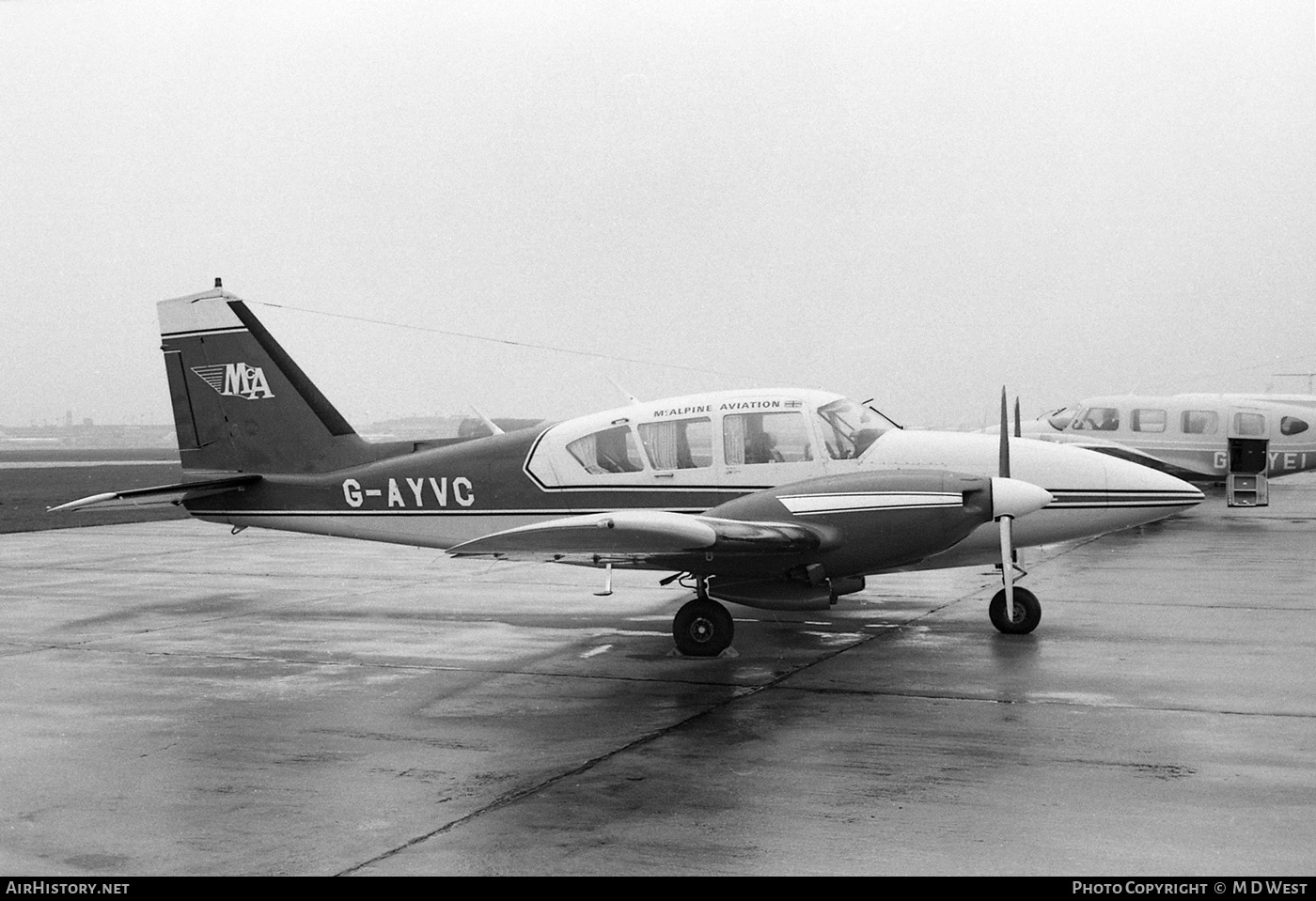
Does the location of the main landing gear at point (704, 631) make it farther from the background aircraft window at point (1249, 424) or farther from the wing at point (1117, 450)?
the background aircraft window at point (1249, 424)

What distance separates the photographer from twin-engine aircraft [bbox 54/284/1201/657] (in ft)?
36.1

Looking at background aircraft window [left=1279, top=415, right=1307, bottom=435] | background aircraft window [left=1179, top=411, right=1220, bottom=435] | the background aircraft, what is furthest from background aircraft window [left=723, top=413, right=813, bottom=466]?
background aircraft window [left=1279, top=415, right=1307, bottom=435]

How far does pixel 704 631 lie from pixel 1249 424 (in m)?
22.3

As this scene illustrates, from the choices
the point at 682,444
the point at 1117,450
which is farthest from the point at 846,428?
the point at 1117,450

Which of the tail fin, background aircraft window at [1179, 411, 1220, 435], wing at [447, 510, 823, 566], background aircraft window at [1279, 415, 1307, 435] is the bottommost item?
background aircraft window at [1279, 415, 1307, 435]

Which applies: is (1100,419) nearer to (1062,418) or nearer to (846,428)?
(1062,418)

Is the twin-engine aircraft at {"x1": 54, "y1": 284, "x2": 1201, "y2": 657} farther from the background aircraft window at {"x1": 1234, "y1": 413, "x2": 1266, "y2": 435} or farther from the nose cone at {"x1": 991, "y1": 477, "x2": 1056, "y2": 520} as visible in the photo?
the background aircraft window at {"x1": 1234, "y1": 413, "x2": 1266, "y2": 435}

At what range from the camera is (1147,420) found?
30.0m

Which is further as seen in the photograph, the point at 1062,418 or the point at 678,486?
the point at 1062,418

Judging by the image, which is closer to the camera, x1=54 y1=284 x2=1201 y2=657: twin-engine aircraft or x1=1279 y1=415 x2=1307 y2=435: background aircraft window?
x1=54 y1=284 x2=1201 y2=657: twin-engine aircraft

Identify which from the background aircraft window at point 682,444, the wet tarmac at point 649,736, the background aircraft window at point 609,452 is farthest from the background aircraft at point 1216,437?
the background aircraft window at point 609,452

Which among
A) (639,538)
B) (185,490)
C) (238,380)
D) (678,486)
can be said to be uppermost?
(238,380)

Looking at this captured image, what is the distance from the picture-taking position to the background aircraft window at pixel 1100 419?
30.5 metres
